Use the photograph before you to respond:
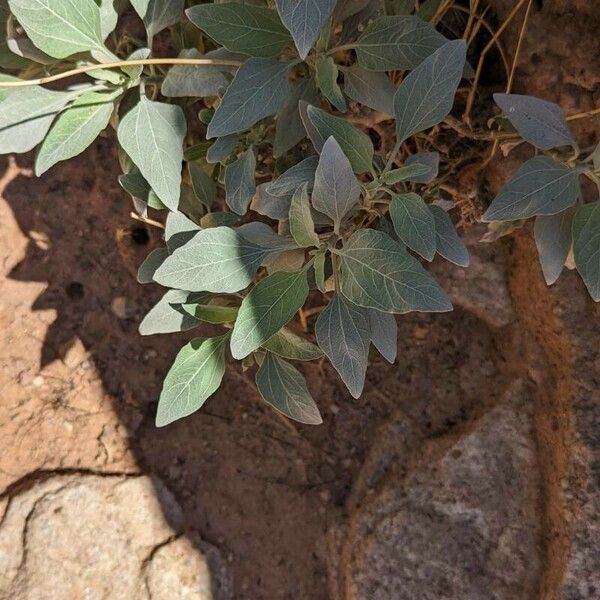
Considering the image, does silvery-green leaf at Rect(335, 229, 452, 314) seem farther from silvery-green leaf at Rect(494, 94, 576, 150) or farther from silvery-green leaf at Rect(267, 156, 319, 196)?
silvery-green leaf at Rect(494, 94, 576, 150)

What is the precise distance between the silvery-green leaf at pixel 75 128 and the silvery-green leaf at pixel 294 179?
1.06 feet

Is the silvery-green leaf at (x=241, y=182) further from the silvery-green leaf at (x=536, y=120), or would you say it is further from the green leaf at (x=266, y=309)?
the silvery-green leaf at (x=536, y=120)

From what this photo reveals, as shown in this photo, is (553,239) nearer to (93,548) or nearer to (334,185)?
(334,185)

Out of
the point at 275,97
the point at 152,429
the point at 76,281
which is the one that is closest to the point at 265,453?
the point at 152,429

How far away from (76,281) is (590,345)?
3.97 ft

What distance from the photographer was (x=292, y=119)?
48.9 inches

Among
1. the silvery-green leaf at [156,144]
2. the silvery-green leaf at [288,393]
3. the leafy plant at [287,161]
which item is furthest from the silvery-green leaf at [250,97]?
the silvery-green leaf at [288,393]

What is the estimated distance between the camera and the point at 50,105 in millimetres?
1185

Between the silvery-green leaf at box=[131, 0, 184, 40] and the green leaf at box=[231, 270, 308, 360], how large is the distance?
1.56 feet

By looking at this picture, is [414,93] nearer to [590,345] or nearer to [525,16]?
[525,16]

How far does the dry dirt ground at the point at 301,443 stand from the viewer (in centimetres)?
145

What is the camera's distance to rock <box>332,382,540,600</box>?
58.7 inches

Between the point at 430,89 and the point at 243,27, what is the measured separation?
306 mm

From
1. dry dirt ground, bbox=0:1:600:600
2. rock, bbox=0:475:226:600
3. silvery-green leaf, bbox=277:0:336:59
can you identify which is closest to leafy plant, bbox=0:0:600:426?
silvery-green leaf, bbox=277:0:336:59
